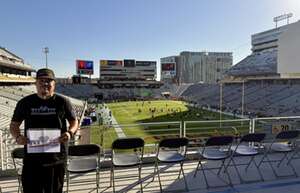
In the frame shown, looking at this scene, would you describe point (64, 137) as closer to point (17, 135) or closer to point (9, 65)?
point (17, 135)

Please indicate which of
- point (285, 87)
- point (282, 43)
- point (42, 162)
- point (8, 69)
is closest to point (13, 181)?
point (42, 162)

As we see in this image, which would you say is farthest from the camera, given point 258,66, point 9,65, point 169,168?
point 258,66

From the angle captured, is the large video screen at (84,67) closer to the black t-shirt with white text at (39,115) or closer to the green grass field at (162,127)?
the green grass field at (162,127)

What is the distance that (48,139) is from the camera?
3014 mm

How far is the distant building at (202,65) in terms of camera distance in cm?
11884

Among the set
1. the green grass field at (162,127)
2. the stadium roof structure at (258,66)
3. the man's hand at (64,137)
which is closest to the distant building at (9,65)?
the green grass field at (162,127)

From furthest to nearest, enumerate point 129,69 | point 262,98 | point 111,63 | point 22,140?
point 129,69
point 111,63
point 262,98
point 22,140

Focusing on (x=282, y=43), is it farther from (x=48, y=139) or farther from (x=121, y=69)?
(x=121, y=69)

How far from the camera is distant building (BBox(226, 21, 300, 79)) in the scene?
827 cm

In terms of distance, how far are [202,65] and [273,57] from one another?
53704mm

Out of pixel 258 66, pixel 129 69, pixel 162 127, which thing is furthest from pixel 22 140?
pixel 129 69

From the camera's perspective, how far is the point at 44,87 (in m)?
3.01

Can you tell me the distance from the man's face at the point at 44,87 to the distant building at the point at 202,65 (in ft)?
361

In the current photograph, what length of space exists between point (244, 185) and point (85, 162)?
8.96 feet
